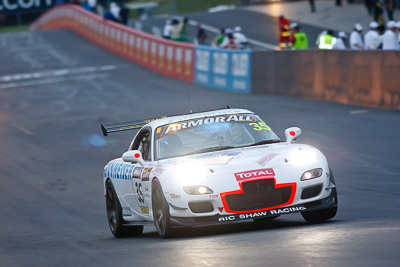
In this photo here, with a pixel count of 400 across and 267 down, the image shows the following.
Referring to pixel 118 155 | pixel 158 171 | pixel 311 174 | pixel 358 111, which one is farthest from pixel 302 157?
pixel 358 111

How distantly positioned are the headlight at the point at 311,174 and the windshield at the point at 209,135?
3.34 ft

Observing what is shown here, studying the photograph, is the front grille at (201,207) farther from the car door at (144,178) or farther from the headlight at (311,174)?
the headlight at (311,174)

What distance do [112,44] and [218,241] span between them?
122 feet

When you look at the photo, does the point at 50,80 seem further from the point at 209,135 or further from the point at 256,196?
the point at 256,196

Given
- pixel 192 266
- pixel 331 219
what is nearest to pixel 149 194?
pixel 331 219

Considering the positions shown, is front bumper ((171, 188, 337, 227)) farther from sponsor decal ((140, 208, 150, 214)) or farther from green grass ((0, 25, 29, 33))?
green grass ((0, 25, 29, 33))

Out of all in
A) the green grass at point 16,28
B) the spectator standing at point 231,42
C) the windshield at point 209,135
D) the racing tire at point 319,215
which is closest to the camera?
the racing tire at point 319,215

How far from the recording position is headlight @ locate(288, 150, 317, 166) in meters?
9.29

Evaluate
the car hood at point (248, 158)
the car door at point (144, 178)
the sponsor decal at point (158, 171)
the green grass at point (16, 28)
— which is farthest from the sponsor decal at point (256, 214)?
the green grass at point (16, 28)

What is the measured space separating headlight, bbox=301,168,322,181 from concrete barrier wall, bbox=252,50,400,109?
503 inches

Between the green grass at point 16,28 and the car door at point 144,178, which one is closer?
the car door at point 144,178

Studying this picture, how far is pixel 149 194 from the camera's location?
9.74m

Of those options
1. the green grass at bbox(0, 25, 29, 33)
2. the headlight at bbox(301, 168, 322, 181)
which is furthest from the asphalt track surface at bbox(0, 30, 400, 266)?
the green grass at bbox(0, 25, 29, 33)

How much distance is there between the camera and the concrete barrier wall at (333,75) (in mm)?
22141
